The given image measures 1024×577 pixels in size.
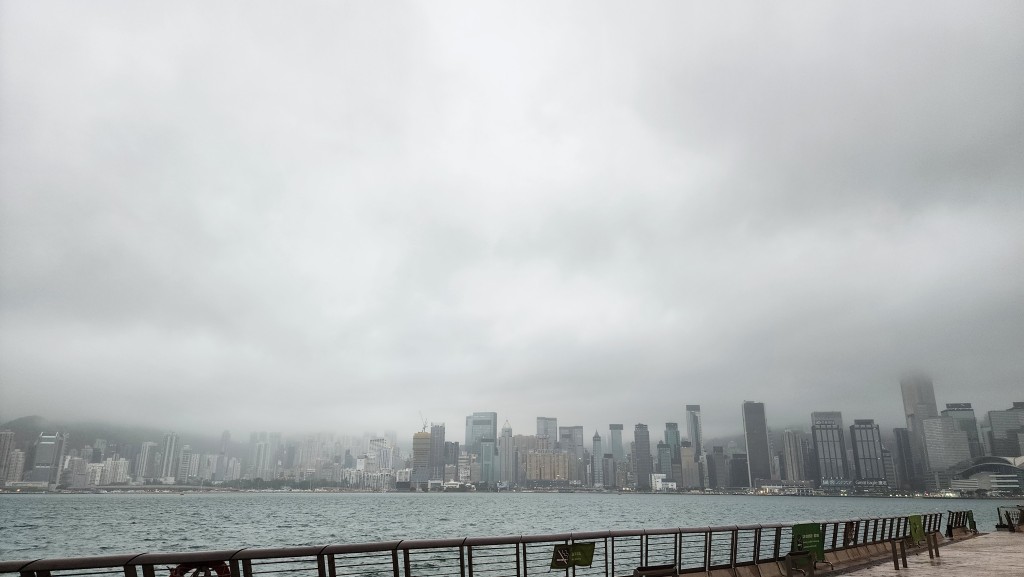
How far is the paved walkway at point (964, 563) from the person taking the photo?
54.3ft

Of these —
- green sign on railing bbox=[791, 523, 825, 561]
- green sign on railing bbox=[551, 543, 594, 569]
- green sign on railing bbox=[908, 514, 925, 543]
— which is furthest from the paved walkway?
green sign on railing bbox=[551, 543, 594, 569]

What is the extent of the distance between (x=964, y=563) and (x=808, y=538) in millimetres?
8868

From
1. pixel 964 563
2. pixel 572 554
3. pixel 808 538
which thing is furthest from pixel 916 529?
pixel 572 554

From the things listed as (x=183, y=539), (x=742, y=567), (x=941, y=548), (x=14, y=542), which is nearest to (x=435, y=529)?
(x=183, y=539)

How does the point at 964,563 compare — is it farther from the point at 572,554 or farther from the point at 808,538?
the point at 572,554

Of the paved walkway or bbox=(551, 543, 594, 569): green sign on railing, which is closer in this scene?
bbox=(551, 543, 594, 569): green sign on railing

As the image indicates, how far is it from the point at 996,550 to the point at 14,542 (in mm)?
88303

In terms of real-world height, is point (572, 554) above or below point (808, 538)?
above

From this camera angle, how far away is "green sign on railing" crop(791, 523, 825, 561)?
14916mm

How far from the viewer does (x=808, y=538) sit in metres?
15.2

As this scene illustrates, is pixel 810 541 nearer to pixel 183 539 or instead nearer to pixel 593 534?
pixel 593 534

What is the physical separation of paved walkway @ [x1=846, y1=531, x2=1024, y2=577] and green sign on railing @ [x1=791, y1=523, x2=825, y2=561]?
1.76 meters

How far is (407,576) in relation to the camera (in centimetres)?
952

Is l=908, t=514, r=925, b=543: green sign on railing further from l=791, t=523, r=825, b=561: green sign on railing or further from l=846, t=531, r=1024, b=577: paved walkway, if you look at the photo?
l=791, t=523, r=825, b=561: green sign on railing
